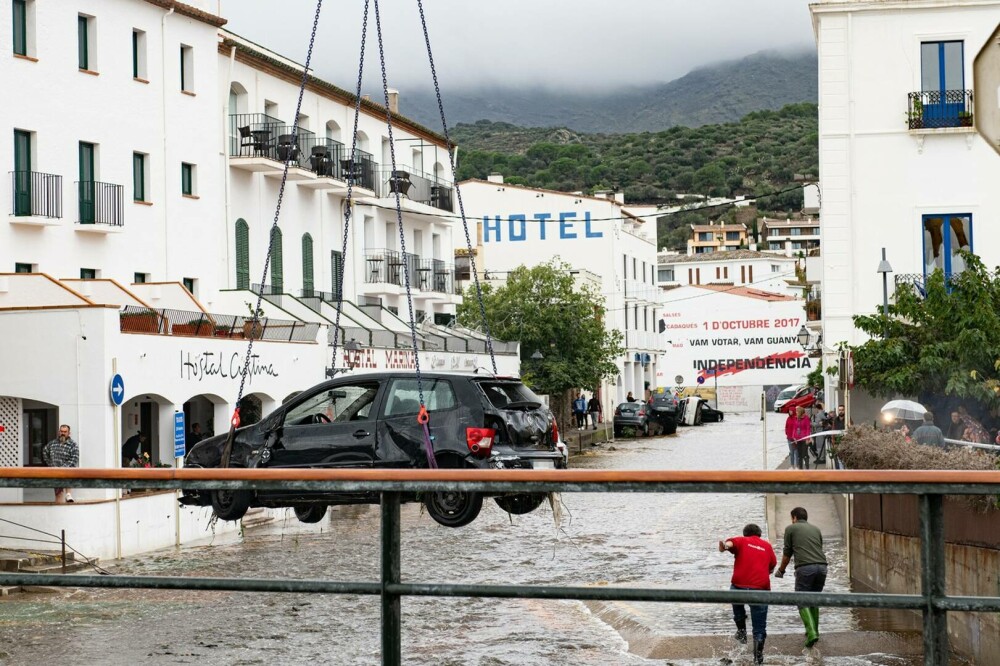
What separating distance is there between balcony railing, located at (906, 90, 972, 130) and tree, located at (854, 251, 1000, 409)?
7.83 meters

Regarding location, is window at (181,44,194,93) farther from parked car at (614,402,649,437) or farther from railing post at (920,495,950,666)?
railing post at (920,495,950,666)

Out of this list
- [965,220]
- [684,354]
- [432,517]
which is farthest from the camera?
[684,354]

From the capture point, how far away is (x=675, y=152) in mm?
191500

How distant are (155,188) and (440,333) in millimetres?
14645

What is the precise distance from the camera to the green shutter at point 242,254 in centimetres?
4241

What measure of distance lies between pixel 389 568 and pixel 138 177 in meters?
34.4

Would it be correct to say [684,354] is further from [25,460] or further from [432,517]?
[432,517]

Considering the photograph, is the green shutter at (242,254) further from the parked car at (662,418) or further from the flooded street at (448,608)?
the parked car at (662,418)

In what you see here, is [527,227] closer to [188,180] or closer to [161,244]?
[188,180]

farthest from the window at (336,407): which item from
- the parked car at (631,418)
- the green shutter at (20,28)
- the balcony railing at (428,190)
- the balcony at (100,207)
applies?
the parked car at (631,418)

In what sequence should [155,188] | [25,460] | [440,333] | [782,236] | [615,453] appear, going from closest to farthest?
[25,460]
[155,188]
[440,333]
[615,453]
[782,236]

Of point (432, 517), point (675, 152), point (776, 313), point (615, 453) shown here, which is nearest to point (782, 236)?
point (675, 152)

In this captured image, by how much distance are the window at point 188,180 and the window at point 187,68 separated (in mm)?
2145

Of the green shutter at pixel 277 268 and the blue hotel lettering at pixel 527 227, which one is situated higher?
the blue hotel lettering at pixel 527 227
